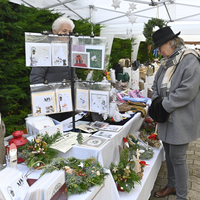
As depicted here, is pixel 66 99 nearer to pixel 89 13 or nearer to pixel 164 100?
pixel 164 100

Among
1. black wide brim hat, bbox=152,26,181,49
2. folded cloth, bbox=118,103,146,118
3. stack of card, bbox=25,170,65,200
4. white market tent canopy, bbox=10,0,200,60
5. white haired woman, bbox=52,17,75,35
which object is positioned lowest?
stack of card, bbox=25,170,65,200

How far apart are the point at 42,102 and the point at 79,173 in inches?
31.4

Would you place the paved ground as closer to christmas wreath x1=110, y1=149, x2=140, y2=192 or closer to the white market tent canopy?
christmas wreath x1=110, y1=149, x2=140, y2=192

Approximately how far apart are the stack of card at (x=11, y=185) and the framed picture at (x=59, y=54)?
1.07m

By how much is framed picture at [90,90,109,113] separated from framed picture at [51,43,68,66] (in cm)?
40

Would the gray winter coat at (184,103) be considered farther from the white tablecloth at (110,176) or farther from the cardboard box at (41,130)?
the cardboard box at (41,130)

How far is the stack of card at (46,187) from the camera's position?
939 mm

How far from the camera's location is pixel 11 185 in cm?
97

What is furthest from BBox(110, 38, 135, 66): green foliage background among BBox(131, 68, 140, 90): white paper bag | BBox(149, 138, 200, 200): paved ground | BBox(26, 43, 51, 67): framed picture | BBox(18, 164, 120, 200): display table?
BBox(18, 164, 120, 200): display table

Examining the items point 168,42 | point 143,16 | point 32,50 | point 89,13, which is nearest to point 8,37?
point 32,50

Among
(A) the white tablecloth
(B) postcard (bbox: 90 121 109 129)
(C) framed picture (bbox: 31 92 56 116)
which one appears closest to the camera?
(A) the white tablecloth

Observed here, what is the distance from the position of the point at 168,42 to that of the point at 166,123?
29.5 inches

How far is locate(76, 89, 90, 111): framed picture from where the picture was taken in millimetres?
1988

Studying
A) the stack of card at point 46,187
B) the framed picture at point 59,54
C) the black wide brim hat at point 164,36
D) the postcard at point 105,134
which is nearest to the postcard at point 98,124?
the postcard at point 105,134
